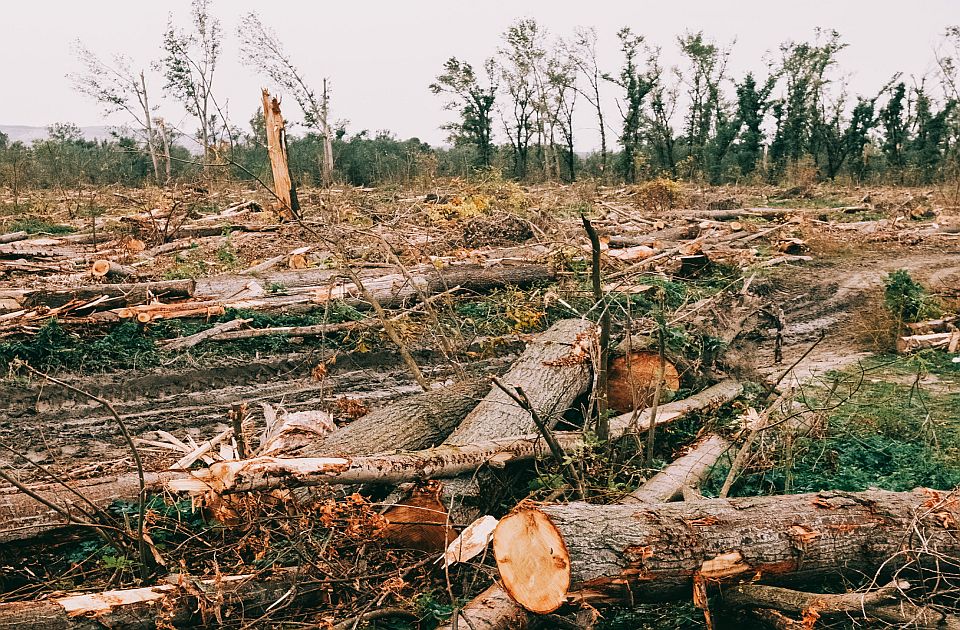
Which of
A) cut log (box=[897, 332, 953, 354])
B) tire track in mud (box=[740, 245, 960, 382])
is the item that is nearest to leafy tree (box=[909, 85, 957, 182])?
tire track in mud (box=[740, 245, 960, 382])

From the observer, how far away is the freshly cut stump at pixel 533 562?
2732mm

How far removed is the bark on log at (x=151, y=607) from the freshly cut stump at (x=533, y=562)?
51.2 inches

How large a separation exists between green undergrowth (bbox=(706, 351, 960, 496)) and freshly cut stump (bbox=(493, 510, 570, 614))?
6.89 ft

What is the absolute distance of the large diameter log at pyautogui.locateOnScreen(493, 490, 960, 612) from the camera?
2.75 metres

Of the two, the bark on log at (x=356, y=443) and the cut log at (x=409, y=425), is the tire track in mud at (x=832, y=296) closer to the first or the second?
the cut log at (x=409, y=425)

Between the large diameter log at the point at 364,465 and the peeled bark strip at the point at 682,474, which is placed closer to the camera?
the large diameter log at the point at 364,465

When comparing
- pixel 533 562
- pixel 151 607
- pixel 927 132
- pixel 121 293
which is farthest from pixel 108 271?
pixel 927 132

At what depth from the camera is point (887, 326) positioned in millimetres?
8383

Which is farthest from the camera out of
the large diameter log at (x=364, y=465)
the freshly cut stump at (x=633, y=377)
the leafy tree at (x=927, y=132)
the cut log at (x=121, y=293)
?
the leafy tree at (x=927, y=132)

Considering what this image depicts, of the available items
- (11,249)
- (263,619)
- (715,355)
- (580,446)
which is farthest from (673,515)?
(11,249)

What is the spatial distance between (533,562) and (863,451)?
3.32 metres

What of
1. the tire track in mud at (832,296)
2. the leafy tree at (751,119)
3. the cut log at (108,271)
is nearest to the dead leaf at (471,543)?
the tire track in mud at (832,296)

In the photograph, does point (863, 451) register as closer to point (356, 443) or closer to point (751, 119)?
point (356, 443)

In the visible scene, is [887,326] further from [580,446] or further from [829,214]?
[829,214]
